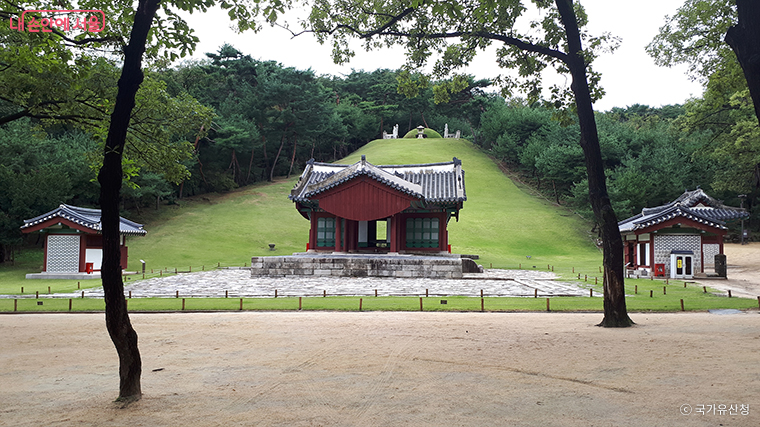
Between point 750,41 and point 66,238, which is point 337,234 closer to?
point 66,238

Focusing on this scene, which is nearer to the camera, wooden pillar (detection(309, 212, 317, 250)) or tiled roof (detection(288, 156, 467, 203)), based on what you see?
tiled roof (detection(288, 156, 467, 203))

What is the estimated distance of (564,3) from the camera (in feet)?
33.1

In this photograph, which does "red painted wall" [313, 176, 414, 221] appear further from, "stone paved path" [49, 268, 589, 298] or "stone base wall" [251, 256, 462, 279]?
"stone paved path" [49, 268, 589, 298]

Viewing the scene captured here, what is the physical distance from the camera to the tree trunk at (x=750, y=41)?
6277 millimetres

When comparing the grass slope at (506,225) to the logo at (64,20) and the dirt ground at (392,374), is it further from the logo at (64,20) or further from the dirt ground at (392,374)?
the logo at (64,20)

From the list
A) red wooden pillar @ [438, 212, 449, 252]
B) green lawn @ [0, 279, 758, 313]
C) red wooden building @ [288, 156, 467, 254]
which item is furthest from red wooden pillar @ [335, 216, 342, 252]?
green lawn @ [0, 279, 758, 313]

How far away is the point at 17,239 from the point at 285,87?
30931 mm

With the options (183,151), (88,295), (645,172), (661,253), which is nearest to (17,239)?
(88,295)

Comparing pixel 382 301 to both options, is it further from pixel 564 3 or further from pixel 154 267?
pixel 154 267

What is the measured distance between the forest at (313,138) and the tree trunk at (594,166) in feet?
4.79

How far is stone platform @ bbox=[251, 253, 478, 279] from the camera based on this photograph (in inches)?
826

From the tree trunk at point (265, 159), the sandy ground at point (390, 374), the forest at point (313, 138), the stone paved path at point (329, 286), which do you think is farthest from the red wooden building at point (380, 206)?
the tree trunk at point (265, 159)

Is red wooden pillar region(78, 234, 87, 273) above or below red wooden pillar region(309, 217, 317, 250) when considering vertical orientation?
below

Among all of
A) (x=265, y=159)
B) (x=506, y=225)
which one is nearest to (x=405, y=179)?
(x=506, y=225)
